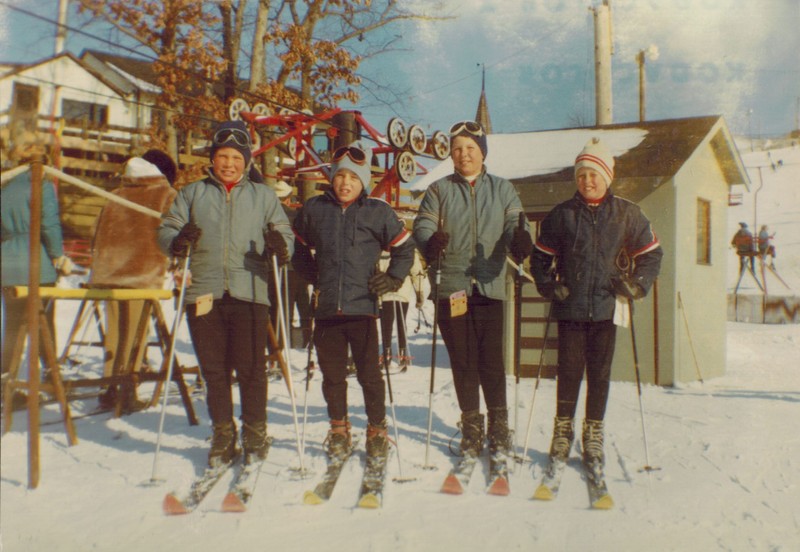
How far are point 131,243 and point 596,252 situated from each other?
112 inches

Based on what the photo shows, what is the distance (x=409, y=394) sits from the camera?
526 centimetres

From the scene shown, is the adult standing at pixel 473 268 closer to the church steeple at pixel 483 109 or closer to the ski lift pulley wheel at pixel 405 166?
the church steeple at pixel 483 109

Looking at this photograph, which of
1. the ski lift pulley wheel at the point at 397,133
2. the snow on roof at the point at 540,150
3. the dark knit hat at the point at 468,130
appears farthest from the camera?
the ski lift pulley wheel at the point at 397,133

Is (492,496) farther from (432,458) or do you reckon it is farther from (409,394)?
(409,394)

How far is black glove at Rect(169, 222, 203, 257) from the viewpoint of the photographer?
2.99 meters

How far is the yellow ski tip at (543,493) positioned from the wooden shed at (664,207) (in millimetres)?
3914

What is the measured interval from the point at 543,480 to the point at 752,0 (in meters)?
2.85

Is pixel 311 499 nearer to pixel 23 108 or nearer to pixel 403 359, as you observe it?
pixel 23 108

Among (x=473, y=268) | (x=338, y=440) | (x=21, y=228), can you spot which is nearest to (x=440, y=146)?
(x=473, y=268)

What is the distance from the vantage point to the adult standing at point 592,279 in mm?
3273

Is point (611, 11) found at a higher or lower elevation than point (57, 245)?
higher

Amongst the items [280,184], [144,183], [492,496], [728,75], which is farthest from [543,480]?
[280,184]

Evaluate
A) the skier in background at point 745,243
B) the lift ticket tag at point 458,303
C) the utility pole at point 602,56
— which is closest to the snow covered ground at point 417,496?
the lift ticket tag at point 458,303

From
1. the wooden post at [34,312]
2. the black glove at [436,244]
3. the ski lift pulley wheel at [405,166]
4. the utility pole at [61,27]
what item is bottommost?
the wooden post at [34,312]
